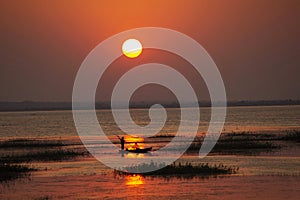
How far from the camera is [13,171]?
126ft

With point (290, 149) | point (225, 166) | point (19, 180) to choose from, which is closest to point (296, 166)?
point (225, 166)

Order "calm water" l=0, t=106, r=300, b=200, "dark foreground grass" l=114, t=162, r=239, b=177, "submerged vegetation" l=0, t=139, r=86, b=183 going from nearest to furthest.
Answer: "calm water" l=0, t=106, r=300, b=200, "dark foreground grass" l=114, t=162, r=239, b=177, "submerged vegetation" l=0, t=139, r=86, b=183

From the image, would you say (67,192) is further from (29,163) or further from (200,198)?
(29,163)

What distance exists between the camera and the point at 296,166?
129ft

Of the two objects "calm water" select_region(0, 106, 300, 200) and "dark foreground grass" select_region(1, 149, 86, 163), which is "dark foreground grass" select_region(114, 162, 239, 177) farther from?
"dark foreground grass" select_region(1, 149, 86, 163)

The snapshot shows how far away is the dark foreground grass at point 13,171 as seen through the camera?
119 feet

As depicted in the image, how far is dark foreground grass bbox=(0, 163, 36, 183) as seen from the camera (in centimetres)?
3616

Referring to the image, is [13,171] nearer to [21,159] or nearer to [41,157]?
[21,159]

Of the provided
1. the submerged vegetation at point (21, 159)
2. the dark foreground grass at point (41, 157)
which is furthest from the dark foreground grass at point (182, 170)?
the dark foreground grass at point (41, 157)

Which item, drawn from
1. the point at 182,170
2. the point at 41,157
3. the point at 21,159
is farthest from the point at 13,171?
the point at 182,170

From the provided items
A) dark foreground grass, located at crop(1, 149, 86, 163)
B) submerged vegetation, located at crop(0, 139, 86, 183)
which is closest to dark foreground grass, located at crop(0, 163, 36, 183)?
submerged vegetation, located at crop(0, 139, 86, 183)

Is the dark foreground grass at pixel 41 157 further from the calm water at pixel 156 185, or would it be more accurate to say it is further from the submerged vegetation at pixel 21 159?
the calm water at pixel 156 185

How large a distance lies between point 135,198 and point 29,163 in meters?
17.6

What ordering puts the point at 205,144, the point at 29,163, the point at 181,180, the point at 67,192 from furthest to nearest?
the point at 205,144, the point at 29,163, the point at 181,180, the point at 67,192
